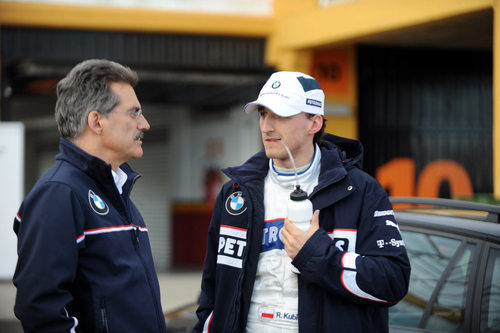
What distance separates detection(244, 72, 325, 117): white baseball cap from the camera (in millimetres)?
2592

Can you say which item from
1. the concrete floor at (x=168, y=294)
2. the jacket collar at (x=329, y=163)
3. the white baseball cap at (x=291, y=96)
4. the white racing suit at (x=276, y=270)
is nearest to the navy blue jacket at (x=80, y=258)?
the white racing suit at (x=276, y=270)

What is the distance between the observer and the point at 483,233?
3057 mm

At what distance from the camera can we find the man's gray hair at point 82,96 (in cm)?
242

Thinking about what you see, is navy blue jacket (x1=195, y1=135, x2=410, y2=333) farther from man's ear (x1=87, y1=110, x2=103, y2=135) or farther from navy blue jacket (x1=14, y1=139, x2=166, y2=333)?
Answer: man's ear (x1=87, y1=110, x2=103, y2=135)

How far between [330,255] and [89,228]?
91cm

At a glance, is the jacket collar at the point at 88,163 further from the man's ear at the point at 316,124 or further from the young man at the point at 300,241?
the man's ear at the point at 316,124

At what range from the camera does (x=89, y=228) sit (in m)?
2.26

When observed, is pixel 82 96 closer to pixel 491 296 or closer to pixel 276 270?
pixel 276 270

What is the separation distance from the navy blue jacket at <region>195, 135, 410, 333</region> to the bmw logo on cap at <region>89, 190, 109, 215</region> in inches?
23.7

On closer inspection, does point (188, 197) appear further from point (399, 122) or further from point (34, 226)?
point (34, 226)

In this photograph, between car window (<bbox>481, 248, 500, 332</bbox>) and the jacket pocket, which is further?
car window (<bbox>481, 248, 500, 332</bbox>)

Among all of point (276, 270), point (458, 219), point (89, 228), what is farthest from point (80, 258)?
point (458, 219)

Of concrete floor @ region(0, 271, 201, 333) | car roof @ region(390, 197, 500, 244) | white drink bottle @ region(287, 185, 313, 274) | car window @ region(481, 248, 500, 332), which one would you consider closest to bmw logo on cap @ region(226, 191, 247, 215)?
white drink bottle @ region(287, 185, 313, 274)

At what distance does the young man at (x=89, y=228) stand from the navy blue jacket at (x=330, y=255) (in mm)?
351
